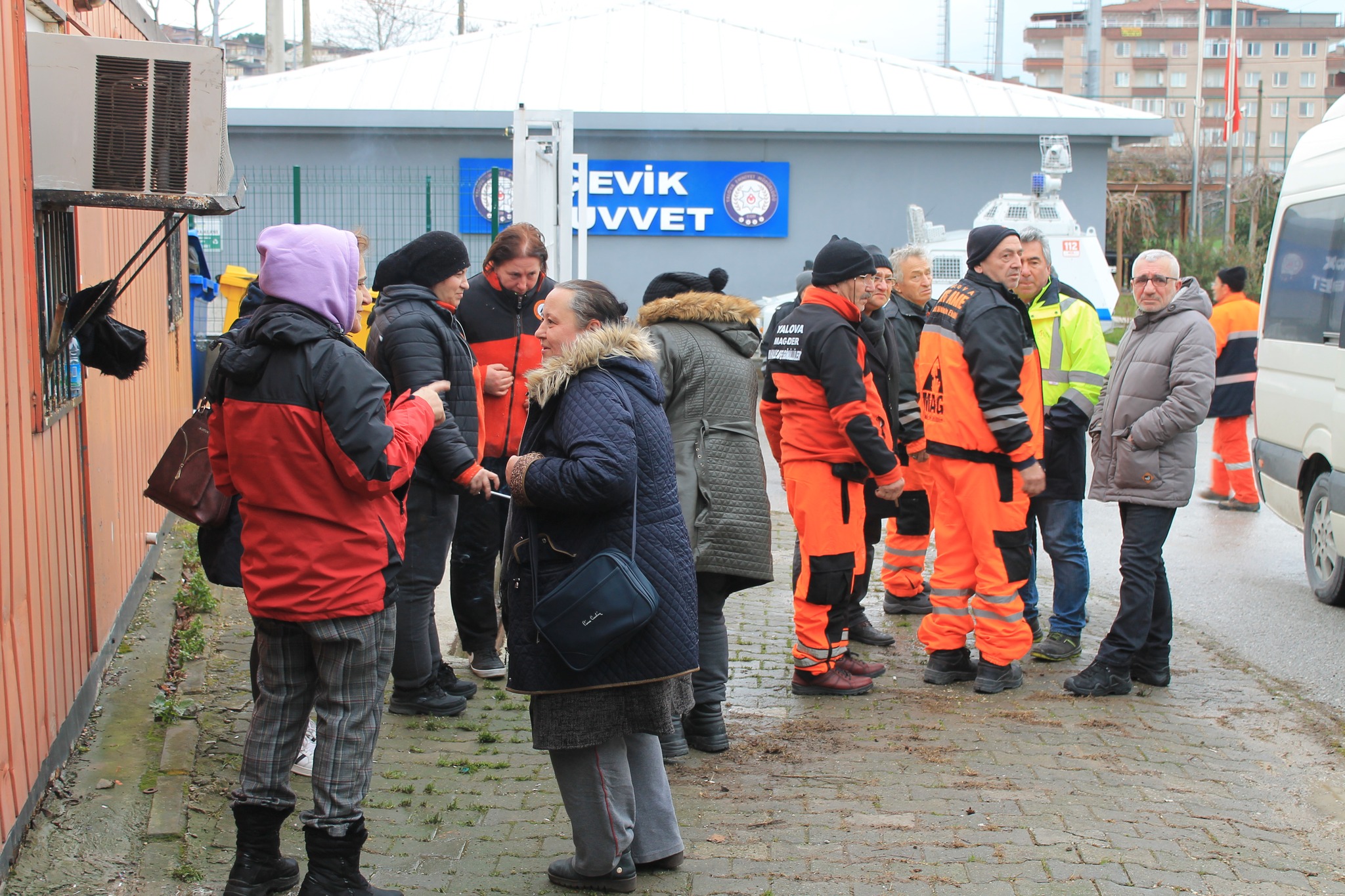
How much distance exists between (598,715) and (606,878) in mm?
511

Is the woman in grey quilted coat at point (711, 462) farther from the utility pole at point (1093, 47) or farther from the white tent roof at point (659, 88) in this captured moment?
the utility pole at point (1093, 47)

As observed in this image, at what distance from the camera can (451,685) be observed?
5289 mm

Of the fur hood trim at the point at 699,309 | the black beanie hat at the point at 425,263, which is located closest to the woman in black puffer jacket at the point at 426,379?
the black beanie hat at the point at 425,263

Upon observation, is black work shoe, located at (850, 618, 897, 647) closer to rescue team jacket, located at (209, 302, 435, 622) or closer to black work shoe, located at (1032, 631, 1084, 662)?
black work shoe, located at (1032, 631, 1084, 662)

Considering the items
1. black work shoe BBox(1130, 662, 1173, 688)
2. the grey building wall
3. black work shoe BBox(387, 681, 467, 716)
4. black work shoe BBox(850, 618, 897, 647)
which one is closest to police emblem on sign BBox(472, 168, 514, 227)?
the grey building wall

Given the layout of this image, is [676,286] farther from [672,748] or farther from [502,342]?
[672,748]

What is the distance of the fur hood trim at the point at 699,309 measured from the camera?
4809mm

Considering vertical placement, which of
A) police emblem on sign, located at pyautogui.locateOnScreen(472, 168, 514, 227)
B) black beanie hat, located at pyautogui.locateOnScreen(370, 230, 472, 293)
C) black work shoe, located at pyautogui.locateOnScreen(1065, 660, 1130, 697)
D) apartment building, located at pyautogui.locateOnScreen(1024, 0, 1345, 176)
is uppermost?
apartment building, located at pyautogui.locateOnScreen(1024, 0, 1345, 176)

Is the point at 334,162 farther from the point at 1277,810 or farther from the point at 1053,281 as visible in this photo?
the point at 1277,810

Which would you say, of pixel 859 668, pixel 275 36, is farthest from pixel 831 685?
pixel 275 36

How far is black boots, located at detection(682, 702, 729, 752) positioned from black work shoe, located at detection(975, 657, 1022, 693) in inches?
56.0

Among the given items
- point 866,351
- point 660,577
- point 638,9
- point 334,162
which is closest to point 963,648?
point 866,351

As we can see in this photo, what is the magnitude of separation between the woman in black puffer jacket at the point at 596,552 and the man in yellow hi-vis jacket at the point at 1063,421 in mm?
3155

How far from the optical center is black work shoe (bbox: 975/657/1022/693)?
5.57 m
